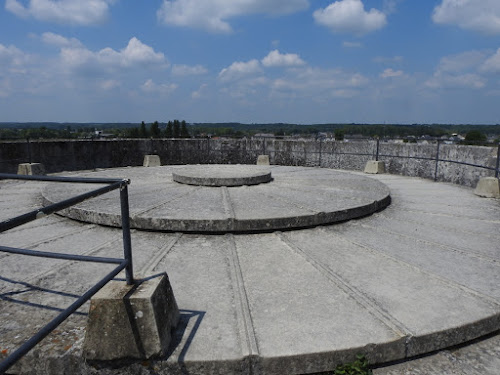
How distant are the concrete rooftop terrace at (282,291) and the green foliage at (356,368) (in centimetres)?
5

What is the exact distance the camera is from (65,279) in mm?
3678

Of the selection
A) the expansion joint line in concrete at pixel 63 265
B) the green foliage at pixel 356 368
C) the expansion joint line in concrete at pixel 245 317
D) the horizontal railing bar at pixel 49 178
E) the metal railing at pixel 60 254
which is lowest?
the green foliage at pixel 356 368

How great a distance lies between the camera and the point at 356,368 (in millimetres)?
2545

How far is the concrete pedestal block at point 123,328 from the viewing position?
2424 millimetres

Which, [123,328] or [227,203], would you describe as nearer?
[123,328]

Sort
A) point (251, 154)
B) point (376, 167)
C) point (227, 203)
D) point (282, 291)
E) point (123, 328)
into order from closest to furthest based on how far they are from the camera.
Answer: point (123, 328)
point (282, 291)
point (227, 203)
point (376, 167)
point (251, 154)

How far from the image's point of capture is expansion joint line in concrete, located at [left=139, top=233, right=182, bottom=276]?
385 centimetres

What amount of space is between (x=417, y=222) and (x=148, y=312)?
15.9ft

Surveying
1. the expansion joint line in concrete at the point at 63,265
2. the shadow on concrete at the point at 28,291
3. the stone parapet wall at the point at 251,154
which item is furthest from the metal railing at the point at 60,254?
the stone parapet wall at the point at 251,154

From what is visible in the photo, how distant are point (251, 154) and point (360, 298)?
1222 cm

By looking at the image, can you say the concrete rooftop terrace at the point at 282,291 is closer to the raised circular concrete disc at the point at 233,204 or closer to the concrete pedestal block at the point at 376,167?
the raised circular concrete disc at the point at 233,204

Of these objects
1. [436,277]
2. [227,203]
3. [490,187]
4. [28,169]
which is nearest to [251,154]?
[28,169]

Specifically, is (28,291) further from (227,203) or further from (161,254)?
(227,203)

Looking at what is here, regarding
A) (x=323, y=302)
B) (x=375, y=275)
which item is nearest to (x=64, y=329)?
(x=323, y=302)
